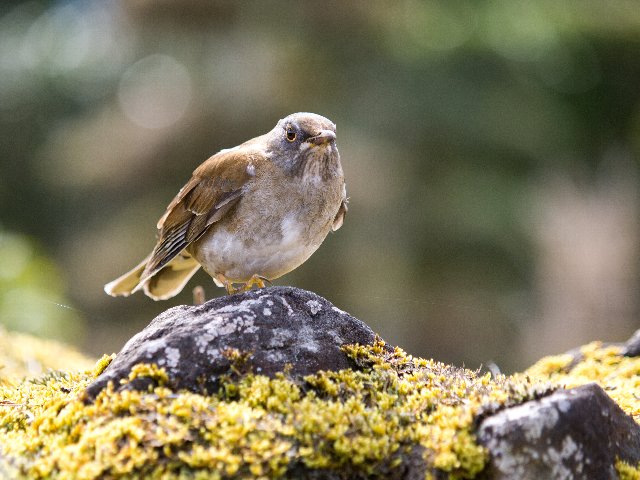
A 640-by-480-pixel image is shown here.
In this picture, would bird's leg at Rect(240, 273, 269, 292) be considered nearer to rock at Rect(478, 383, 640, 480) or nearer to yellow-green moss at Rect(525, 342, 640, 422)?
yellow-green moss at Rect(525, 342, 640, 422)

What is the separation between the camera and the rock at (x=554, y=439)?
10.7ft

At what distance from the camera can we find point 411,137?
1459cm

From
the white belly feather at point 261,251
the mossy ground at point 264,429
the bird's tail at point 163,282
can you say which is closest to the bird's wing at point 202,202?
the white belly feather at point 261,251

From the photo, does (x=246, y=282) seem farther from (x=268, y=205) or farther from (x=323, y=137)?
(x=323, y=137)

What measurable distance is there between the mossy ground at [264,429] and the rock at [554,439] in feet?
0.27

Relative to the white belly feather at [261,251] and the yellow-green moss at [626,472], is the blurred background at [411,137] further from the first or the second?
the yellow-green moss at [626,472]

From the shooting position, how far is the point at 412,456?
3400 mm

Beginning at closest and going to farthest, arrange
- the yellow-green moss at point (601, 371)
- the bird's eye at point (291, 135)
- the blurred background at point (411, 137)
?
the yellow-green moss at point (601, 371) < the bird's eye at point (291, 135) < the blurred background at point (411, 137)

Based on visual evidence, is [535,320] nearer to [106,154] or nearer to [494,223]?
[494,223]

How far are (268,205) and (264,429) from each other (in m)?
2.00

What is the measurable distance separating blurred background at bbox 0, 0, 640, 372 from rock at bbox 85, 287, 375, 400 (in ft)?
29.5

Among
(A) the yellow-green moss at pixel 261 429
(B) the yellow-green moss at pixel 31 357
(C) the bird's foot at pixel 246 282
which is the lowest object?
Answer: (B) the yellow-green moss at pixel 31 357

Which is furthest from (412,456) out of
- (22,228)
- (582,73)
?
(22,228)

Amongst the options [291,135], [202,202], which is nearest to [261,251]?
[202,202]
